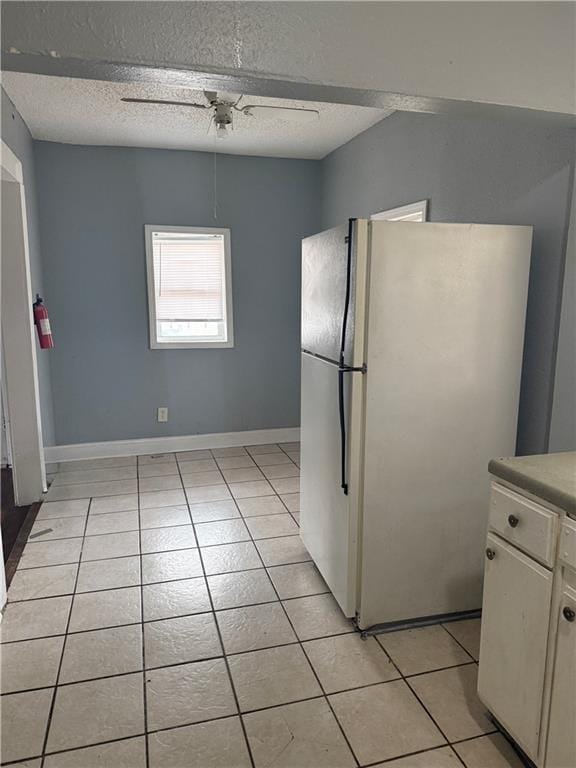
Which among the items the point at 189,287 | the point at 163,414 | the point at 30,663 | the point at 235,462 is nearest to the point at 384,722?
the point at 30,663

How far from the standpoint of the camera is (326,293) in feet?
7.22

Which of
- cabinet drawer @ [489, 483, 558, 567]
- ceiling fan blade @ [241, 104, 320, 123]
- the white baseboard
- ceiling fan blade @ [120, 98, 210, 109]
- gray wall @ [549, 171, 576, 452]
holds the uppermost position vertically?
ceiling fan blade @ [120, 98, 210, 109]

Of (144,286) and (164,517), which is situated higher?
(144,286)

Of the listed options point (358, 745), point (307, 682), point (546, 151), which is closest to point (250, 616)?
point (307, 682)

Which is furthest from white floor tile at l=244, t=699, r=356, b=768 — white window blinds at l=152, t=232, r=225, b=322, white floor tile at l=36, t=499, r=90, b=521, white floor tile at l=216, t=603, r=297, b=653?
white window blinds at l=152, t=232, r=225, b=322

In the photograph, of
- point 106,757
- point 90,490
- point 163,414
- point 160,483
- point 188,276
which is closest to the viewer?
point 106,757

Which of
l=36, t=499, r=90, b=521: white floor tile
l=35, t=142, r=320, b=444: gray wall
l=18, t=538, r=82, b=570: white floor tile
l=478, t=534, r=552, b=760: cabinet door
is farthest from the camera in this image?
l=35, t=142, r=320, b=444: gray wall

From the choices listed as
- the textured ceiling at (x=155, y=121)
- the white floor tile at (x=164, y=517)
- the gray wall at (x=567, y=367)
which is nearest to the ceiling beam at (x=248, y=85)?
the gray wall at (x=567, y=367)

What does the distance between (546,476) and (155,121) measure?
3259 millimetres

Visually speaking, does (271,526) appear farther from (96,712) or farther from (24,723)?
(24,723)

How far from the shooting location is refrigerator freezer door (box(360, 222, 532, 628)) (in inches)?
77.5

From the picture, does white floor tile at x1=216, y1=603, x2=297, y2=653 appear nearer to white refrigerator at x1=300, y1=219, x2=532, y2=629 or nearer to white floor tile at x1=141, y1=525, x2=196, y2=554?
white refrigerator at x1=300, y1=219, x2=532, y2=629

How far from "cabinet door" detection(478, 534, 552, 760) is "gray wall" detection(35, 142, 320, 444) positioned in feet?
10.9

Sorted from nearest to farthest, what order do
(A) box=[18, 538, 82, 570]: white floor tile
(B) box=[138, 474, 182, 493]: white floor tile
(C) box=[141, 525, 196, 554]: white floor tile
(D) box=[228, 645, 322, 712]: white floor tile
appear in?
(D) box=[228, 645, 322, 712]: white floor tile → (A) box=[18, 538, 82, 570]: white floor tile → (C) box=[141, 525, 196, 554]: white floor tile → (B) box=[138, 474, 182, 493]: white floor tile
